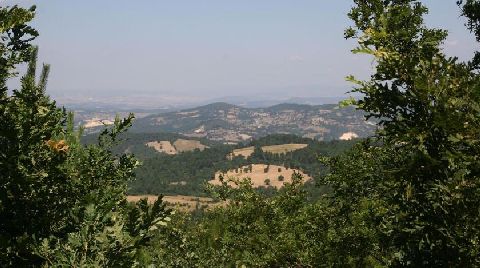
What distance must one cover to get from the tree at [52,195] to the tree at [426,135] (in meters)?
4.95

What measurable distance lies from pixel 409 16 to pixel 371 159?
9208mm

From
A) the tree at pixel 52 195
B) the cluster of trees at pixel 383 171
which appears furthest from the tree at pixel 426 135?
the tree at pixel 52 195

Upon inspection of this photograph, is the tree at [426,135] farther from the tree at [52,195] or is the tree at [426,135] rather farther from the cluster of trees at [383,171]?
the tree at [52,195]

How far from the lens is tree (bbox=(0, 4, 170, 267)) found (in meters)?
6.40

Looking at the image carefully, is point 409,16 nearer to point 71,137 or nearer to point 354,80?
point 354,80

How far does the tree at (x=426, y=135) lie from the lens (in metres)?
7.68

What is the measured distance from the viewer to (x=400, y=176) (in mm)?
8445

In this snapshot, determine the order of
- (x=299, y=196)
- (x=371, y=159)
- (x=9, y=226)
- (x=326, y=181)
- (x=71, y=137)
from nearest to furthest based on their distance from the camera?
1. (x=9, y=226)
2. (x=71, y=137)
3. (x=371, y=159)
4. (x=326, y=181)
5. (x=299, y=196)

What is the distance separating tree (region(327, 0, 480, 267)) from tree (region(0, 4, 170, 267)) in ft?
16.2

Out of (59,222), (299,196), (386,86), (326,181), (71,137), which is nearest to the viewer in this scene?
(59,222)

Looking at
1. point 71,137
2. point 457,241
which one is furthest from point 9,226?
point 457,241

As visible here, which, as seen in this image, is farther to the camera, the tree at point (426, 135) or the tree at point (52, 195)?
the tree at point (426, 135)

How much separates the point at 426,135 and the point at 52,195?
7.35m

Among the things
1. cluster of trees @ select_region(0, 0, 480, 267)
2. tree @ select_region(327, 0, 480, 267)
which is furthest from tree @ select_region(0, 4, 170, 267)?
tree @ select_region(327, 0, 480, 267)
